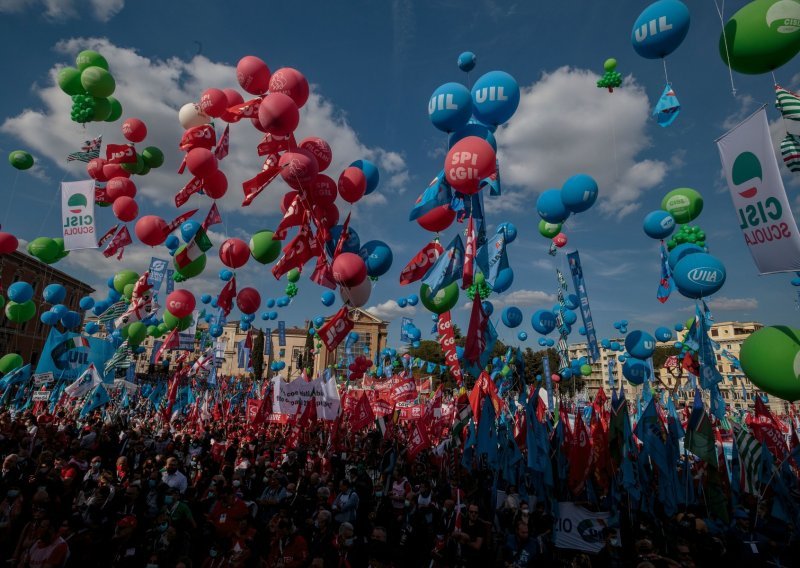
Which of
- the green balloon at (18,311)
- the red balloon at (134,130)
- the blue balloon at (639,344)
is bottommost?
the blue balloon at (639,344)

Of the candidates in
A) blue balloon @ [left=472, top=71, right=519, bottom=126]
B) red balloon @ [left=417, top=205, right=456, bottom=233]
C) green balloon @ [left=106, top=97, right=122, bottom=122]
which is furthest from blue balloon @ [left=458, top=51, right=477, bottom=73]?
green balloon @ [left=106, top=97, right=122, bottom=122]

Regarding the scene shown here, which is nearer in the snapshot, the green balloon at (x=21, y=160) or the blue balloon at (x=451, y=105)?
the blue balloon at (x=451, y=105)

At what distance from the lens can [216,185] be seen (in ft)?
37.4

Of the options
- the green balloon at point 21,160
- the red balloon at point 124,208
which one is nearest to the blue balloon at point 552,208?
the red balloon at point 124,208

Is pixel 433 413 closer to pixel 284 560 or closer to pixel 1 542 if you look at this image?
pixel 284 560

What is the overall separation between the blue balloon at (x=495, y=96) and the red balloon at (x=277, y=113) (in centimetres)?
382

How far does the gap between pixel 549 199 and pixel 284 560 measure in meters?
9.63

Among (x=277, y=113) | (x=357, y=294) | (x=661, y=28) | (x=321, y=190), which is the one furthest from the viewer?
(x=357, y=294)

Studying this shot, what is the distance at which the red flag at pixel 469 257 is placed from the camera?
29.3 ft

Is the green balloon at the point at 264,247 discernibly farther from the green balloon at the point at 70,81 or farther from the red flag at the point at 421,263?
the green balloon at the point at 70,81

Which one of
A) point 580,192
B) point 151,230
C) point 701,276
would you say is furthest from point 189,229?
point 701,276

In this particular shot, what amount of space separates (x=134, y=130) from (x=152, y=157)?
1.03 metres

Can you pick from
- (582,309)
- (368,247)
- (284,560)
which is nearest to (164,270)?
(368,247)

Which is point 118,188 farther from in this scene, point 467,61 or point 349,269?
point 467,61
